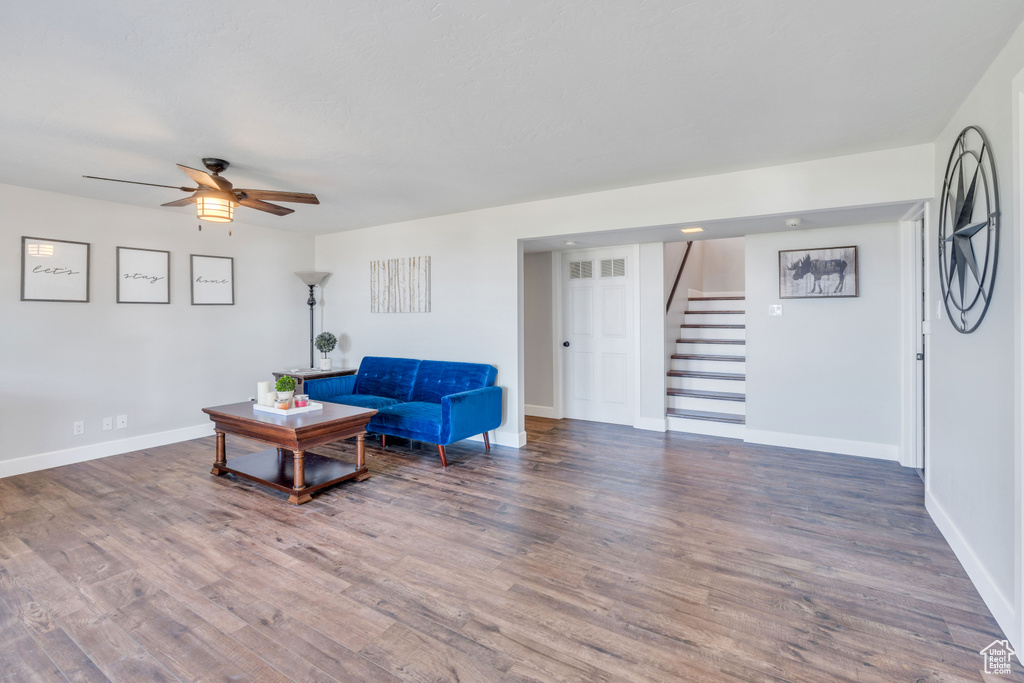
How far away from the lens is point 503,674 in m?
1.63

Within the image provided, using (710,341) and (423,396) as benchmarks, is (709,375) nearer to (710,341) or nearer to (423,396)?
(710,341)

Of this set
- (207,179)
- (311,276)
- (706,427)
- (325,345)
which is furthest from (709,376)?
(207,179)

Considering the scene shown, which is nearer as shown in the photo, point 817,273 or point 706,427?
point 817,273

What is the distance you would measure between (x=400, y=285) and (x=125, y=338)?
2.58 m

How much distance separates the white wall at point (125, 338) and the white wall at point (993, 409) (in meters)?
5.92

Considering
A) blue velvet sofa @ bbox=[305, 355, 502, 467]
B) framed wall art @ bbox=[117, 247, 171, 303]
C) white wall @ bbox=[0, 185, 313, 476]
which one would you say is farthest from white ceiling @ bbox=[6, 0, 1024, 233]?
blue velvet sofa @ bbox=[305, 355, 502, 467]

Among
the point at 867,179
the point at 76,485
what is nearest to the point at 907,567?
the point at 867,179

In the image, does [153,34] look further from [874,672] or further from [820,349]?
[820,349]

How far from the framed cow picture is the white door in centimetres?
152

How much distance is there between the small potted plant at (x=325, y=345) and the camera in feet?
18.2

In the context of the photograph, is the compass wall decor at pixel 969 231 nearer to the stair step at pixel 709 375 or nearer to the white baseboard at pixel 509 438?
the stair step at pixel 709 375

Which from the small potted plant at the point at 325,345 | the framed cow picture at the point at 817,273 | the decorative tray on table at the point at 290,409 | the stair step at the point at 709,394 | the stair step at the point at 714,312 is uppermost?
the framed cow picture at the point at 817,273

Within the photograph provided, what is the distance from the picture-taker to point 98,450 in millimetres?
4199

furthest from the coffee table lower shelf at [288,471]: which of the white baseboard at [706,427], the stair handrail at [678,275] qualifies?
the stair handrail at [678,275]
